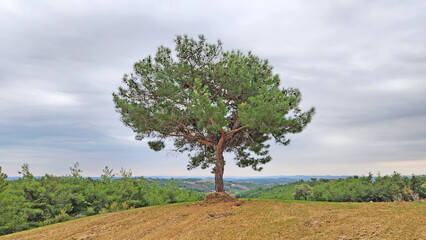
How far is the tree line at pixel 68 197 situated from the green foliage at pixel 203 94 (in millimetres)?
4220

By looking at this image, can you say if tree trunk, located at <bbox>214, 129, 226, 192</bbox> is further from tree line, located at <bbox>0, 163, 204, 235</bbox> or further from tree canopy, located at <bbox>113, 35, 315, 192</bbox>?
tree line, located at <bbox>0, 163, 204, 235</bbox>

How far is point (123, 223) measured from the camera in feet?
35.3

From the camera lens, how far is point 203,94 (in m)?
14.3

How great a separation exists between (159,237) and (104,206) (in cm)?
1068

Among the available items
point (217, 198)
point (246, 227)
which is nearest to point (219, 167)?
point (217, 198)

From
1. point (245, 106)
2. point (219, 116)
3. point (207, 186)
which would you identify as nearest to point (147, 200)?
point (219, 116)

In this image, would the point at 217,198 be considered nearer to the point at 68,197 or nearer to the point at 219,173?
the point at 219,173

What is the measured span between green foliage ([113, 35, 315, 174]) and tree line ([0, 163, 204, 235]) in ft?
13.8

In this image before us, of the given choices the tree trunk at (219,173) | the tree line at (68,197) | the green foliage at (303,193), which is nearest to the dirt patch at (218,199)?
the tree trunk at (219,173)

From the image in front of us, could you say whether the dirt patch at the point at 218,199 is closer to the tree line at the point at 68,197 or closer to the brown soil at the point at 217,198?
the brown soil at the point at 217,198

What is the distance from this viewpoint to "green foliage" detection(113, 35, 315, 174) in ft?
47.6

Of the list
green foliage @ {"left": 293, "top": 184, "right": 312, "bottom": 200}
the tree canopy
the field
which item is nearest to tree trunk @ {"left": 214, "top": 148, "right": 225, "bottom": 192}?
the tree canopy

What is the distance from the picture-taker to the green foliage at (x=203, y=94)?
47.6 feet

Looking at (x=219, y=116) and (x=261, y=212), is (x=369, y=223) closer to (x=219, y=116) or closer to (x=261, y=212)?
(x=261, y=212)
